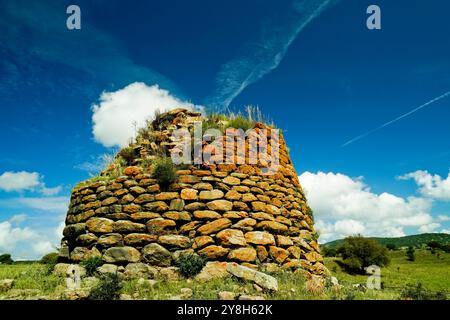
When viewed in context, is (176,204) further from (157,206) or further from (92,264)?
(92,264)

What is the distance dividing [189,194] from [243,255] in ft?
6.41

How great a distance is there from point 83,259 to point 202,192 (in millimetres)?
3234

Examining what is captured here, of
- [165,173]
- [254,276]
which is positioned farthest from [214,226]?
[165,173]

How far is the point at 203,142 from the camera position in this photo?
9367 mm

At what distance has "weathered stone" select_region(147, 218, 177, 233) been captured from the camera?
26.5 feet

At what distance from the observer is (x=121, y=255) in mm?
7824

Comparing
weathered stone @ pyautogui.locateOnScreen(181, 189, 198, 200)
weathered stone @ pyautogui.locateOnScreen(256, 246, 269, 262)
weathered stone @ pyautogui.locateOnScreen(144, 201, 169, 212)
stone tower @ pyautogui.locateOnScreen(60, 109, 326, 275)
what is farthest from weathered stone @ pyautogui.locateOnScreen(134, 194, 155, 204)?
weathered stone @ pyautogui.locateOnScreen(256, 246, 269, 262)

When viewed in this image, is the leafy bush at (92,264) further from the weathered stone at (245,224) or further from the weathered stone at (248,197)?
the weathered stone at (248,197)

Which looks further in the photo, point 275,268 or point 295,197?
point 295,197

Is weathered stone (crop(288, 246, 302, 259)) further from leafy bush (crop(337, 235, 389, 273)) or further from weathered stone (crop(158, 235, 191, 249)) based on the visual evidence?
leafy bush (crop(337, 235, 389, 273))

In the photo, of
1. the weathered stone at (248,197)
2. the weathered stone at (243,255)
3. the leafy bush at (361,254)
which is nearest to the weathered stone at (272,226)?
the weathered stone at (248,197)
